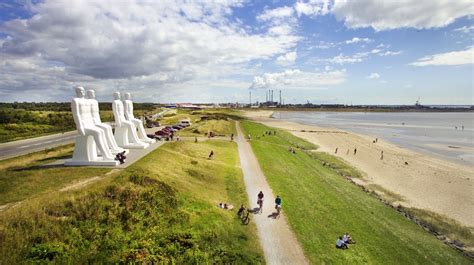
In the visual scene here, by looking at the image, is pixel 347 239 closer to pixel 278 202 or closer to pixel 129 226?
pixel 278 202

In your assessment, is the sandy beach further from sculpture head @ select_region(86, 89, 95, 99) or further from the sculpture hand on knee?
sculpture head @ select_region(86, 89, 95, 99)

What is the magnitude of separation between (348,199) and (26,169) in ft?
86.4

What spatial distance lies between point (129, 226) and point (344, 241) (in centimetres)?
1219

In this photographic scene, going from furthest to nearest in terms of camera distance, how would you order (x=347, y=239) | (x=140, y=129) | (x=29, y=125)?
(x=29, y=125), (x=140, y=129), (x=347, y=239)

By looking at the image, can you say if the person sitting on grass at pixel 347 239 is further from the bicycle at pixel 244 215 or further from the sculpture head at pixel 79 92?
the sculpture head at pixel 79 92

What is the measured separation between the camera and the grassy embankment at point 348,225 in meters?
17.5

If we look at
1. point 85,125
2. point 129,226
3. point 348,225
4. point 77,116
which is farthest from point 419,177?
point 77,116

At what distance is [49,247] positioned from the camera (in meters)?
12.8

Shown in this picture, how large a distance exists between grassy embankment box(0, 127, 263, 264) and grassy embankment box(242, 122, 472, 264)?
399cm

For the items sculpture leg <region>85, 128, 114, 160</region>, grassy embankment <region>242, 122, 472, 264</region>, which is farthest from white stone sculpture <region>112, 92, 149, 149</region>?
grassy embankment <region>242, 122, 472, 264</region>

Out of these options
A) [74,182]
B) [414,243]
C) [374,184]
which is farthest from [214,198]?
[374,184]

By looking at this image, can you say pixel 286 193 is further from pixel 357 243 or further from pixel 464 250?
pixel 464 250

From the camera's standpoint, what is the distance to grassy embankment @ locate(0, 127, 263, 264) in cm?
1302

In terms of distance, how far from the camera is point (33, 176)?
21.0 meters
